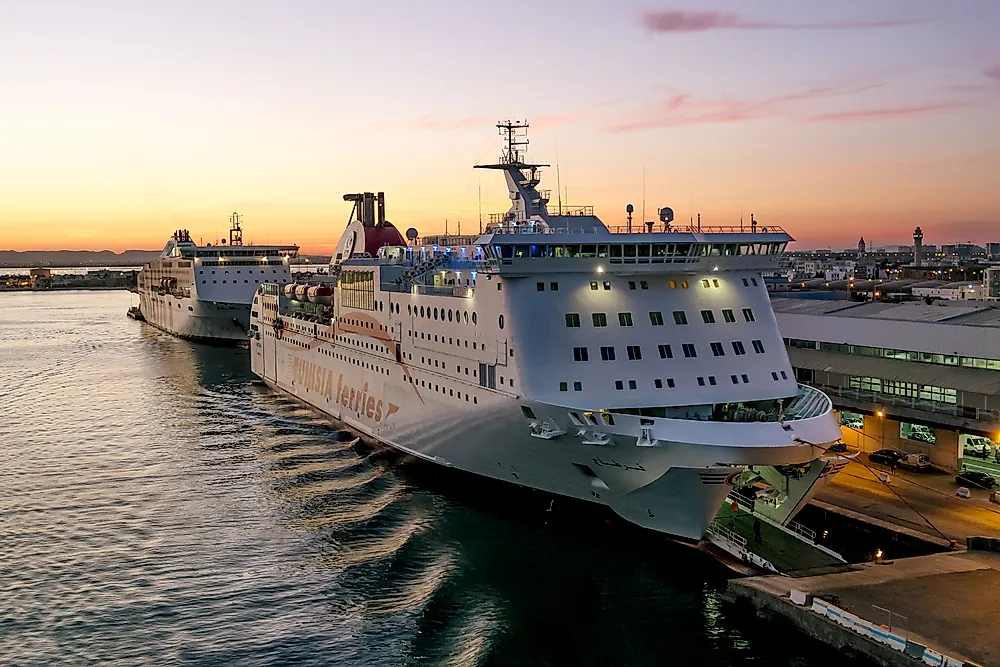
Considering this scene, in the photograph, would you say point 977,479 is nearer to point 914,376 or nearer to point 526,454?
point 914,376

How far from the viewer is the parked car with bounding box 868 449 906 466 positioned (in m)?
27.6

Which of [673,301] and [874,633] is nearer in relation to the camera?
[874,633]

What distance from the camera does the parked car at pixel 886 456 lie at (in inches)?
1087

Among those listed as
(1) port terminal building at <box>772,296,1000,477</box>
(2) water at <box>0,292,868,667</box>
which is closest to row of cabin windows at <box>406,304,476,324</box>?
(2) water at <box>0,292,868,667</box>

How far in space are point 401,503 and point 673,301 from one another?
10428 millimetres

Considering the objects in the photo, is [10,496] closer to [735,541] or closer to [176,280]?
[735,541]

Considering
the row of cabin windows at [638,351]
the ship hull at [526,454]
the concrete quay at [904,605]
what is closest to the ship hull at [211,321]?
the ship hull at [526,454]

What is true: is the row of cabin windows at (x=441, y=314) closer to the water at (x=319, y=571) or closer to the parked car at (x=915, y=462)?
the water at (x=319, y=571)

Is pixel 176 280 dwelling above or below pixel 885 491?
above

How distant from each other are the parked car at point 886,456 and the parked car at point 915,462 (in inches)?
7.2

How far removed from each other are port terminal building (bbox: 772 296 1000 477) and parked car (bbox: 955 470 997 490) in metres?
0.26

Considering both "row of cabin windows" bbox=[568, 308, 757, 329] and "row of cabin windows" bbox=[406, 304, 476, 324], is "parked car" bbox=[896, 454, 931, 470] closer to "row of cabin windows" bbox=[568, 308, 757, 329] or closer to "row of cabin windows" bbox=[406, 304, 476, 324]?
"row of cabin windows" bbox=[568, 308, 757, 329]

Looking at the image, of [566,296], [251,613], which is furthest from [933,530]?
[251,613]

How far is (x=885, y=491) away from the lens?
82.7 ft
